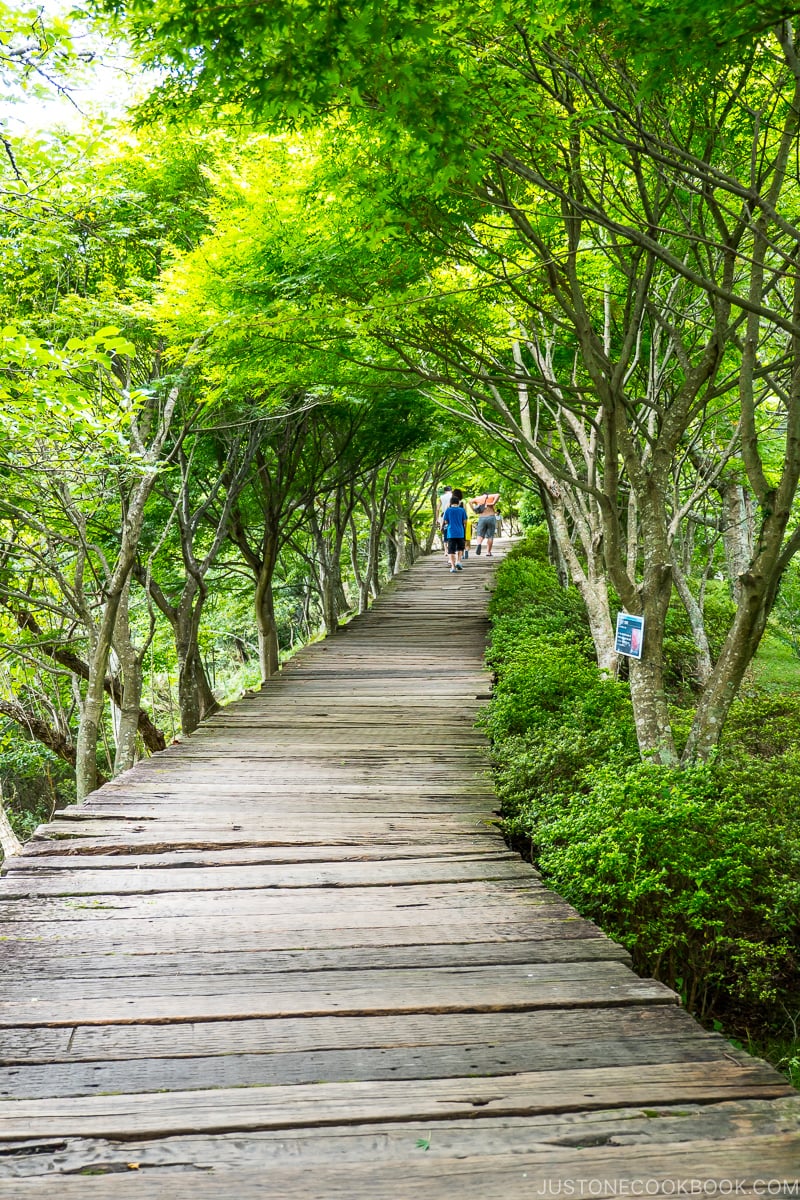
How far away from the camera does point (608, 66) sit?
5.03 m

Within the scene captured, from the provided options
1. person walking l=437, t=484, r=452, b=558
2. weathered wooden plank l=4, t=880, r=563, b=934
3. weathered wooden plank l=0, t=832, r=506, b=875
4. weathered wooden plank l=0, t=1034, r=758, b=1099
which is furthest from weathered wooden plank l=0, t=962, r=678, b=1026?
person walking l=437, t=484, r=452, b=558

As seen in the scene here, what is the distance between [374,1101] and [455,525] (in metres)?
18.3

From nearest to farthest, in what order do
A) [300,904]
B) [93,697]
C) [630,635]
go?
[300,904], [630,635], [93,697]

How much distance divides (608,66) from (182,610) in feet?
30.5

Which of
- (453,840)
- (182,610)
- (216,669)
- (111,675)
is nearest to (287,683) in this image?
(182,610)

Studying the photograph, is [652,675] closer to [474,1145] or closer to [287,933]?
[287,933]

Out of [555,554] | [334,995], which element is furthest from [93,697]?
[555,554]

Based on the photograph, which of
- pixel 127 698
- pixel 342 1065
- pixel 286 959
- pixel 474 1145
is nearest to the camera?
pixel 474 1145

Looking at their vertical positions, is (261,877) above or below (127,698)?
above

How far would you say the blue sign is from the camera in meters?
5.95

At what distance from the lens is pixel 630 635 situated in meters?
6.01

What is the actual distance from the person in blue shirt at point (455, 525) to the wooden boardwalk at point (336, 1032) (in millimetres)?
14316

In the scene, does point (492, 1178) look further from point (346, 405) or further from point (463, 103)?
point (346, 405)

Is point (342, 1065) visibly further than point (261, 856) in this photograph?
No
